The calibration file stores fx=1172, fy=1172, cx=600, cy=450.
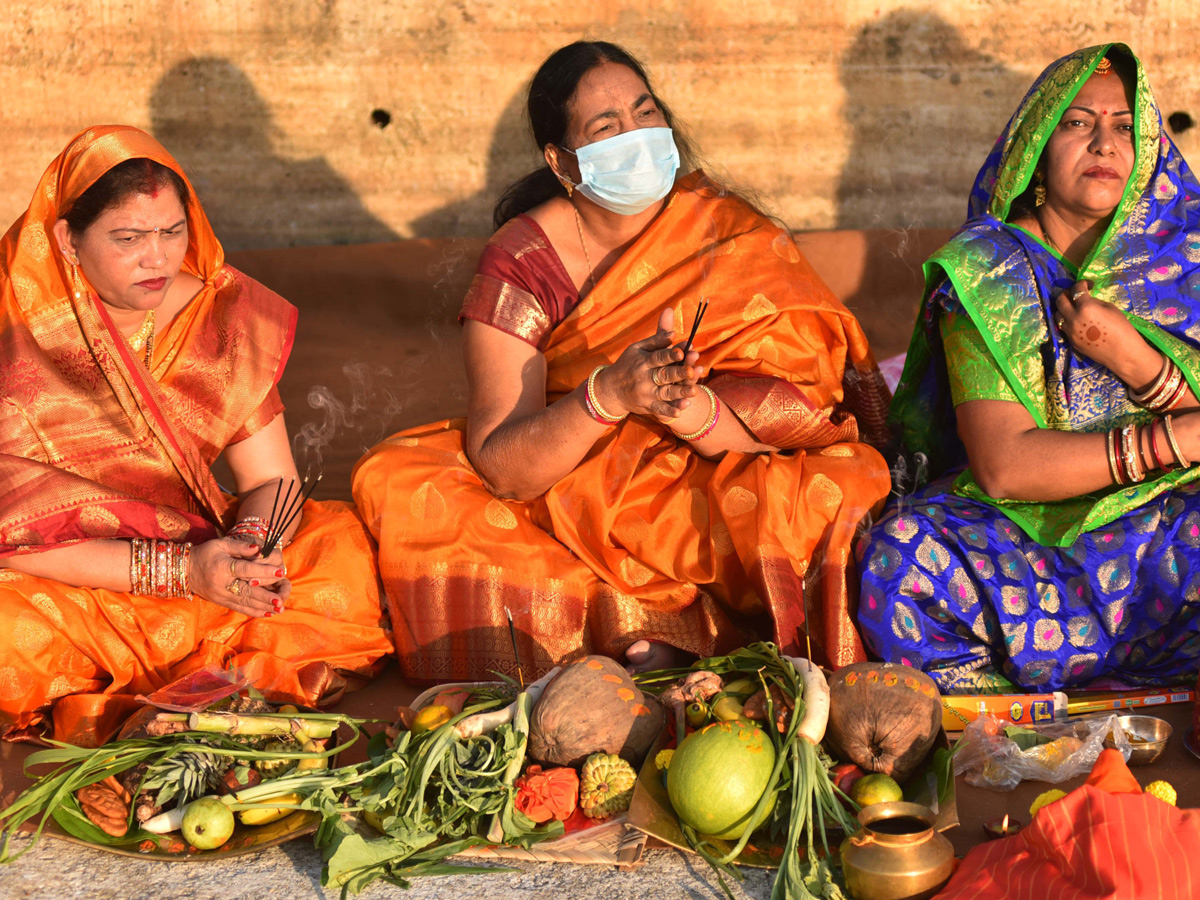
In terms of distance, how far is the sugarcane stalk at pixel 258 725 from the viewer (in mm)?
2986

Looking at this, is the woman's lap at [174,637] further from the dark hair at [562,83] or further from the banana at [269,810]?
the dark hair at [562,83]

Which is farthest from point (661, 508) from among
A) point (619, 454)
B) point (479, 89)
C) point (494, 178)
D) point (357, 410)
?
point (479, 89)

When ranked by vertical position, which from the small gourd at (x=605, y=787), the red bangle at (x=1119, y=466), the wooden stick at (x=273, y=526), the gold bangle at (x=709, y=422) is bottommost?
the small gourd at (x=605, y=787)

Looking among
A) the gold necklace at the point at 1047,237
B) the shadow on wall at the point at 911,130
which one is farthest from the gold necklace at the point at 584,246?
the shadow on wall at the point at 911,130

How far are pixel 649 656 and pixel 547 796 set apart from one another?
89cm

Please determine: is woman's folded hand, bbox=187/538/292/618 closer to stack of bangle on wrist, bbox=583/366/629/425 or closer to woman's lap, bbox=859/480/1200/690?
stack of bangle on wrist, bbox=583/366/629/425

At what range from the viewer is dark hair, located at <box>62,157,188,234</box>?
139 inches

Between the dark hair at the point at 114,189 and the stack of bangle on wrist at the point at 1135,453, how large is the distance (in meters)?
Answer: 2.94

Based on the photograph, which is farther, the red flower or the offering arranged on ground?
the red flower

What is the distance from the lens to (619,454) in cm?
373

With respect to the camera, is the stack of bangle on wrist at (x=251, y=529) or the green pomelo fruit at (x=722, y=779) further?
the stack of bangle on wrist at (x=251, y=529)

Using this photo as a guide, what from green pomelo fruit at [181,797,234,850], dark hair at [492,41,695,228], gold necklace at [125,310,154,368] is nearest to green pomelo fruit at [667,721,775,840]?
green pomelo fruit at [181,797,234,850]

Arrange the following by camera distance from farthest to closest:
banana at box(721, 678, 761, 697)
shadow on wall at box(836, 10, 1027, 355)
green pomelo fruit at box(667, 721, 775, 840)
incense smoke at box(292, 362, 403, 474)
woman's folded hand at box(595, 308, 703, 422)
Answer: shadow on wall at box(836, 10, 1027, 355) → incense smoke at box(292, 362, 403, 474) → woman's folded hand at box(595, 308, 703, 422) → banana at box(721, 678, 761, 697) → green pomelo fruit at box(667, 721, 775, 840)

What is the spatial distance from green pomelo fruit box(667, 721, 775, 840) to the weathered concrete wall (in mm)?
3994
